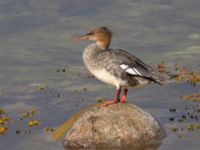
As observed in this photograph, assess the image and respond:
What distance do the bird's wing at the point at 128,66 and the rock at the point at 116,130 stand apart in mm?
886

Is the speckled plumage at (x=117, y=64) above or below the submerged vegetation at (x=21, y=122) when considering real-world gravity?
above

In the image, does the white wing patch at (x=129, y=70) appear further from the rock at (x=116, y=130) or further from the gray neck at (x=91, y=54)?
the rock at (x=116, y=130)

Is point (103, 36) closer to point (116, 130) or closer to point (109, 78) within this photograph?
point (109, 78)

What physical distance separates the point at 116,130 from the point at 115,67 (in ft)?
4.73

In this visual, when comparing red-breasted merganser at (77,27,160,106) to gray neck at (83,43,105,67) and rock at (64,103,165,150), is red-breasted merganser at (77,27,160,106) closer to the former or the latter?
gray neck at (83,43,105,67)

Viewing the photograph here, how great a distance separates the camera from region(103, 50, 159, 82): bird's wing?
17000mm

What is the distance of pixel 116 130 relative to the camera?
17234 mm

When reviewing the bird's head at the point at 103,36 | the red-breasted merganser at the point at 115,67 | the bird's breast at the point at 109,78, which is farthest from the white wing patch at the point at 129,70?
the bird's head at the point at 103,36

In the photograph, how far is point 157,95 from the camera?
21.2 metres

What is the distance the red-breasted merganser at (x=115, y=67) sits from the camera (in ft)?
55.7

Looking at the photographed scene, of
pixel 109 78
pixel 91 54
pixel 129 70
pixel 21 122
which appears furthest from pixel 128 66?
pixel 21 122

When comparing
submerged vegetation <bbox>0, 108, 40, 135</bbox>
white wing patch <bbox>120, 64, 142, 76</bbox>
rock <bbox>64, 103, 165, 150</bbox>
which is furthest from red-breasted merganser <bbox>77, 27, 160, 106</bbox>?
submerged vegetation <bbox>0, 108, 40, 135</bbox>

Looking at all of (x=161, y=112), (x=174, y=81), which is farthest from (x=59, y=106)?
(x=174, y=81)

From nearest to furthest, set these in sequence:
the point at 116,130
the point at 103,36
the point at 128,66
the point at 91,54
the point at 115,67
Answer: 1. the point at 115,67
2. the point at 128,66
3. the point at 116,130
4. the point at 91,54
5. the point at 103,36
